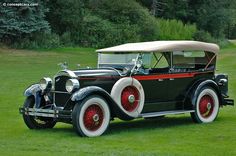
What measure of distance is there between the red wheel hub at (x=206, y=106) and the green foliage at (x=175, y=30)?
43.4 metres

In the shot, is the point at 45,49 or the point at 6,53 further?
the point at 45,49

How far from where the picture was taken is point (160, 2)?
65250mm

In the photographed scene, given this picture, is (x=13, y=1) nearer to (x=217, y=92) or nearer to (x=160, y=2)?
(x=160, y=2)

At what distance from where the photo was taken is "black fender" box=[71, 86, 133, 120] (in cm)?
1023

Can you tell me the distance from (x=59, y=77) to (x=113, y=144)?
2.09m

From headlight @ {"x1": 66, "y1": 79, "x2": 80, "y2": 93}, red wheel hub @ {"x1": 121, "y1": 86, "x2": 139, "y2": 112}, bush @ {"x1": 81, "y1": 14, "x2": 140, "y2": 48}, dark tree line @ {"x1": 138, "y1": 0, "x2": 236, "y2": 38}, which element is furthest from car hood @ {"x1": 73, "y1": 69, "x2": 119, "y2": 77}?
dark tree line @ {"x1": 138, "y1": 0, "x2": 236, "y2": 38}

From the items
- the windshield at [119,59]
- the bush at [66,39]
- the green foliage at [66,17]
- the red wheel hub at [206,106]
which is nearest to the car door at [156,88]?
the windshield at [119,59]

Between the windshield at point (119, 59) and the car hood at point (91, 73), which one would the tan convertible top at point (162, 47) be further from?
the car hood at point (91, 73)

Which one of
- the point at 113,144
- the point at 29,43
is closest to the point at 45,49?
the point at 29,43

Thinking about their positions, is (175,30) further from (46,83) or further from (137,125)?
(46,83)

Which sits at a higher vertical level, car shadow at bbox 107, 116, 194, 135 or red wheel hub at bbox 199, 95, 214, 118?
red wheel hub at bbox 199, 95, 214, 118

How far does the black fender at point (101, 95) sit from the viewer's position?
10.2 metres

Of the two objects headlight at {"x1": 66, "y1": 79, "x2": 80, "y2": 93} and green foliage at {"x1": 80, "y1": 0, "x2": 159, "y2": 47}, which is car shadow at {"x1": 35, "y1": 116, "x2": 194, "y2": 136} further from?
green foliage at {"x1": 80, "y1": 0, "x2": 159, "y2": 47}

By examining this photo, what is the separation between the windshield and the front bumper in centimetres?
194
